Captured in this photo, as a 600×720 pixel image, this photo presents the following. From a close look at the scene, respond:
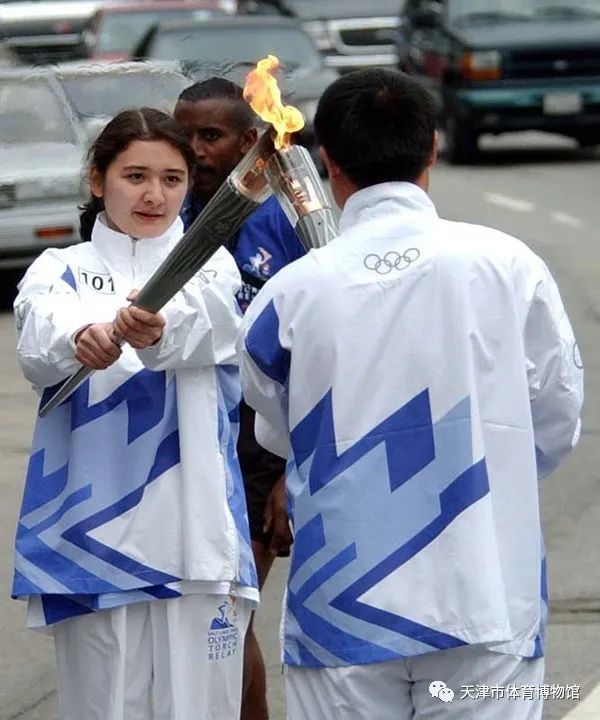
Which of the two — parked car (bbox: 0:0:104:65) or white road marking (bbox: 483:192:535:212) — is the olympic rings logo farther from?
parked car (bbox: 0:0:104:65)

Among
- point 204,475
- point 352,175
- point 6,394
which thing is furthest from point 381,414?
point 6,394

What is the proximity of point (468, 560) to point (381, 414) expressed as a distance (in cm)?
29

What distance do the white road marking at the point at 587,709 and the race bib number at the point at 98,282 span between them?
2182 millimetres

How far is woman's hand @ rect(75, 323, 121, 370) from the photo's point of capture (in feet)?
12.3

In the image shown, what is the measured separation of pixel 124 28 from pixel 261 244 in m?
18.6

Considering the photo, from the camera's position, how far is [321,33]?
2617cm

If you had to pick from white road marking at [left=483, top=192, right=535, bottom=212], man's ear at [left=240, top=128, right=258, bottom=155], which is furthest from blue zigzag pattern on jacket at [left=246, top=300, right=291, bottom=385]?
white road marking at [left=483, top=192, right=535, bottom=212]

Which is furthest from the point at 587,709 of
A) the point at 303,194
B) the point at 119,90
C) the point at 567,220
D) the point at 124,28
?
the point at 124,28

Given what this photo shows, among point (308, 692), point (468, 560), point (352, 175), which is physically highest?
point (352, 175)

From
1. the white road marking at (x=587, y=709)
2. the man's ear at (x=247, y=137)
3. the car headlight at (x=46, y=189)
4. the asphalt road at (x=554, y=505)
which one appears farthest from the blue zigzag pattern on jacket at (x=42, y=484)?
the car headlight at (x=46, y=189)

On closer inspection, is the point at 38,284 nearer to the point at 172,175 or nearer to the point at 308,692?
the point at 172,175

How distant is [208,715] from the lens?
13.4 feet

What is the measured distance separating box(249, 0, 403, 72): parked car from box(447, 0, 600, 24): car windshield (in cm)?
545

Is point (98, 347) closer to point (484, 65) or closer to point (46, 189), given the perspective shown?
point (46, 189)
